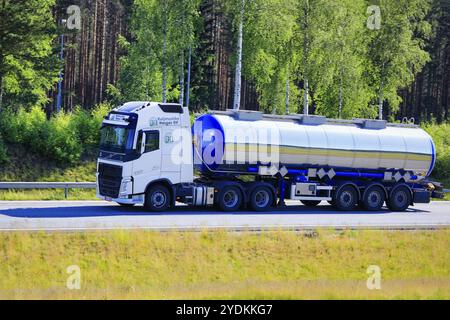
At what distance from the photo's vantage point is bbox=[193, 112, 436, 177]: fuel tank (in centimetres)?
2322

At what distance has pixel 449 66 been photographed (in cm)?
6894

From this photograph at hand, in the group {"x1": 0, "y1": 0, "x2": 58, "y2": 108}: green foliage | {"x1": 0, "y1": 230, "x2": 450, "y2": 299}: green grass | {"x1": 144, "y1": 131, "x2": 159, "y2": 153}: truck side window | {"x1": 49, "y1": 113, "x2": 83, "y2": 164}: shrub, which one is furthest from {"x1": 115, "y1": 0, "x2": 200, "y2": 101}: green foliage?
{"x1": 0, "y1": 230, "x2": 450, "y2": 299}: green grass

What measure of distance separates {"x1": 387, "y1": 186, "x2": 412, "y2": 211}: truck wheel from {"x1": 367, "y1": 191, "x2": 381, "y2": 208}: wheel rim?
50 centimetres

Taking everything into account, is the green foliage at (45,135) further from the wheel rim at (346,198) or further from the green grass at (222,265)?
the green grass at (222,265)

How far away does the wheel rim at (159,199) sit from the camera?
73.0ft

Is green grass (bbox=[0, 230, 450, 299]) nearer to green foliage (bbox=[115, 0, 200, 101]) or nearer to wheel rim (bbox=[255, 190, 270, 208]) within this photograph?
wheel rim (bbox=[255, 190, 270, 208])

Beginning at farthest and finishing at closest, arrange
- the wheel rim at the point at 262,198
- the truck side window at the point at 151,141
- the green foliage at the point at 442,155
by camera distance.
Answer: the green foliage at the point at 442,155 → the wheel rim at the point at 262,198 → the truck side window at the point at 151,141

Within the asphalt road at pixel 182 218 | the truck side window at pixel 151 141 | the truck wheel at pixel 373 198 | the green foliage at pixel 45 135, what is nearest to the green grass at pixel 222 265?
the asphalt road at pixel 182 218

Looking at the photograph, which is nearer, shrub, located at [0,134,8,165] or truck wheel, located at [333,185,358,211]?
truck wheel, located at [333,185,358,211]

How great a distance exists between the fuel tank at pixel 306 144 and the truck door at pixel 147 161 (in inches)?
74.4

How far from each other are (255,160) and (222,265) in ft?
22.8

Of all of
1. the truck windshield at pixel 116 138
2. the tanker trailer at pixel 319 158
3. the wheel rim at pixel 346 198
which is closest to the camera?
the truck windshield at pixel 116 138

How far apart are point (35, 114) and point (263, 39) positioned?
47.0ft

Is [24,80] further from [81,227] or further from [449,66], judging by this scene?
[449,66]
